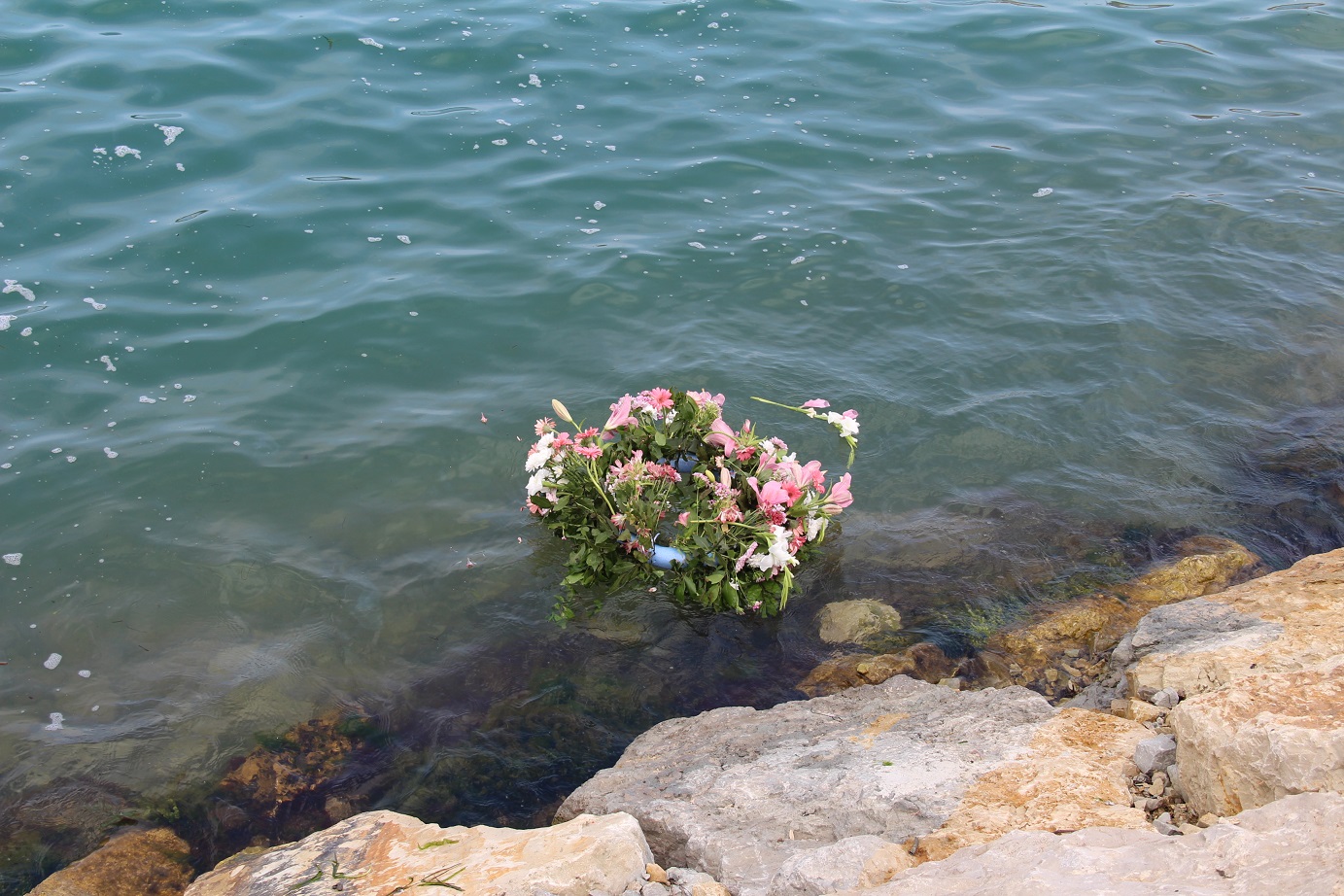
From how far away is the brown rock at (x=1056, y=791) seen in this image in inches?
128

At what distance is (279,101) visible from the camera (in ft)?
35.3

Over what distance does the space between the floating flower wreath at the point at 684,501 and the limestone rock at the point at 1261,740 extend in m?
2.40

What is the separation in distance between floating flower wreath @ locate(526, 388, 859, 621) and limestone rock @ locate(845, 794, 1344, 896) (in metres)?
2.59

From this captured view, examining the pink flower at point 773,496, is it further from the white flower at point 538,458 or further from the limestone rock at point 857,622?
the white flower at point 538,458

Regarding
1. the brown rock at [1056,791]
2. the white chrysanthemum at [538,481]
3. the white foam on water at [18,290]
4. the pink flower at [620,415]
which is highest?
the white foam on water at [18,290]

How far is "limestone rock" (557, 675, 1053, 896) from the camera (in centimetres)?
350

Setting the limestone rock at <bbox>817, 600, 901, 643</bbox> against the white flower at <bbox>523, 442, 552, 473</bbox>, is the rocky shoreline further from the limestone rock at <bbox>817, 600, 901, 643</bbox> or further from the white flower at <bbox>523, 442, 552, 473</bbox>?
the white flower at <bbox>523, 442, 552, 473</bbox>

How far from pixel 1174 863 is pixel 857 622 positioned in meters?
2.99

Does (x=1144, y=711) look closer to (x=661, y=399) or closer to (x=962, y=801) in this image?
(x=962, y=801)

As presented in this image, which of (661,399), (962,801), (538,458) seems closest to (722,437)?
(661,399)

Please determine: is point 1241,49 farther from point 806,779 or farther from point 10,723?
point 10,723

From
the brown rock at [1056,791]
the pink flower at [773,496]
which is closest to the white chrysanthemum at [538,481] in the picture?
the pink flower at [773,496]

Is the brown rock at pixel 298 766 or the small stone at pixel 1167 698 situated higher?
the small stone at pixel 1167 698

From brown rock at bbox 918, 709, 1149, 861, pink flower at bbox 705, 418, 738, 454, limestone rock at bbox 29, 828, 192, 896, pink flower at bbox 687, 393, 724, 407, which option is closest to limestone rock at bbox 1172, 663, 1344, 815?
brown rock at bbox 918, 709, 1149, 861
